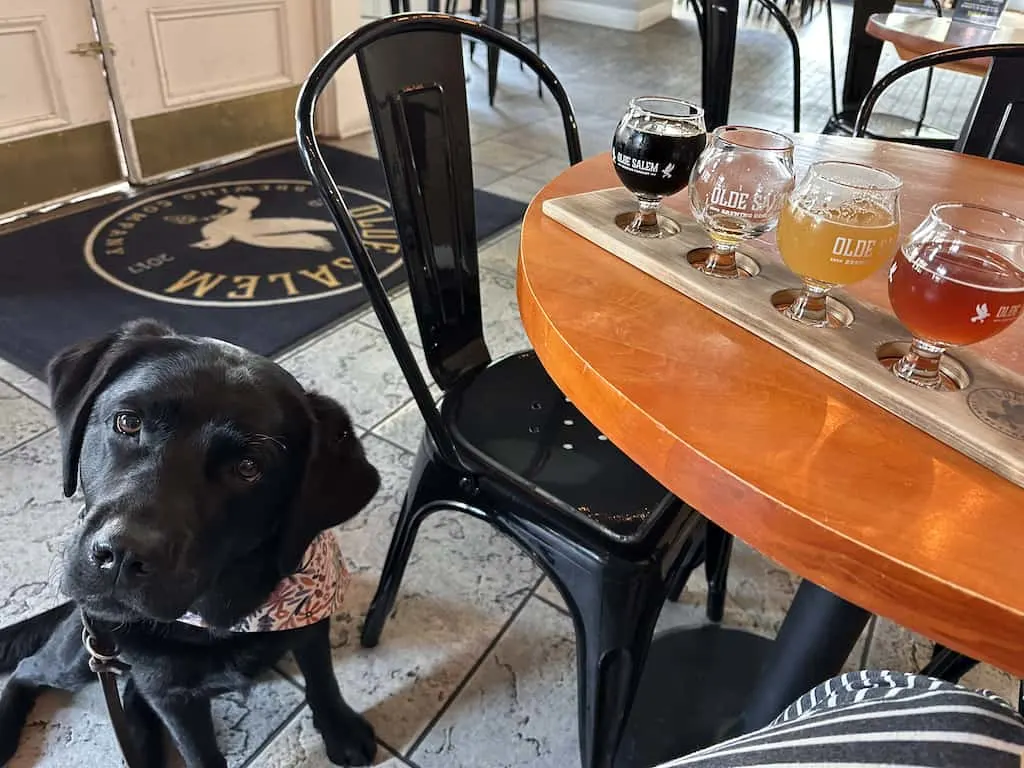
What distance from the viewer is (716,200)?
80 cm

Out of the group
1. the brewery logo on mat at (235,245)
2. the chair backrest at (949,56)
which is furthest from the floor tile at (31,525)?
the chair backrest at (949,56)

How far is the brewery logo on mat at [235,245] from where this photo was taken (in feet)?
7.74

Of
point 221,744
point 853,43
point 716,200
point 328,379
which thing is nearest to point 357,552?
point 221,744

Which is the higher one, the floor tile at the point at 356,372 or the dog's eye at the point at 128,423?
the dog's eye at the point at 128,423

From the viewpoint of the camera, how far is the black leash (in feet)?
2.99

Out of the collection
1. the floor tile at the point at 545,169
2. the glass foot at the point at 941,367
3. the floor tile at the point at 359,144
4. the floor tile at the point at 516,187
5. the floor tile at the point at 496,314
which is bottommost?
the floor tile at the point at 496,314

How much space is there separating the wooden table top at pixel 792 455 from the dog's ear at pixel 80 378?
52 cm

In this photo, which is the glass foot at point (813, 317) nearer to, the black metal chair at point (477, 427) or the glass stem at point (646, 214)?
the glass stem at point (646, 214)

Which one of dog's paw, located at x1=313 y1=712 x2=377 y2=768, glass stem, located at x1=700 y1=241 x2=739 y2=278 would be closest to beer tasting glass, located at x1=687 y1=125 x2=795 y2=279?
glass stem, located at x1=700 y1=241 x2=739 y2=278

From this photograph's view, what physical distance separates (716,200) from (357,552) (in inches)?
42.4

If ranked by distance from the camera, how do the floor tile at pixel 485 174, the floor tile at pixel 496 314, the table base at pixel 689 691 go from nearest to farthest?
the table base at pixel 689 691 → the floor tile at pixel 496 314 → the floor tile at pixel 485 174

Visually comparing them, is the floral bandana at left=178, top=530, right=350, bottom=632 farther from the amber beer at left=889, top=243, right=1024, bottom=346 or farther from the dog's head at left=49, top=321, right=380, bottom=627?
the amber beer at left=889, top=243, right=1024, bottom=346

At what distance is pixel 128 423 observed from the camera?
2.82ft

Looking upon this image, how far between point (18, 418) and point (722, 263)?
1.76m
